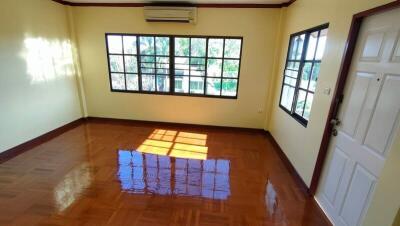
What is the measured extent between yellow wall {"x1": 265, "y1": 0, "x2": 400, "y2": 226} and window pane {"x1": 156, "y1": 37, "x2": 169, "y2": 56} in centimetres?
219

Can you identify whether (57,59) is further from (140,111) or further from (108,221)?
(108,221)

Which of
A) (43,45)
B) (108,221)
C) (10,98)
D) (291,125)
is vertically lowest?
(108,221)

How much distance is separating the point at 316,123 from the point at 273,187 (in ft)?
3.00

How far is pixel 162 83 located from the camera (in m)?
4.13

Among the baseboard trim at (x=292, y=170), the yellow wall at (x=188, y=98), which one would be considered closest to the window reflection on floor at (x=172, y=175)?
the baseboard trim at (x=292, y=170)

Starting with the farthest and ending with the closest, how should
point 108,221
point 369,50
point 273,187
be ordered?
1. point 273,187
2. point 108,221
3. point 369,50

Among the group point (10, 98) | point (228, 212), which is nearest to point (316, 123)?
point (228, 212)

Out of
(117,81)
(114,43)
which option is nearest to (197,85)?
(117,81)

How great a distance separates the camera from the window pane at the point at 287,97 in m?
3.06

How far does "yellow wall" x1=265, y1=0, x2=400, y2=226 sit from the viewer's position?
3.52 feet

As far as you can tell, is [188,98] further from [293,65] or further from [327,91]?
[327,91]

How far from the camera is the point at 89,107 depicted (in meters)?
4.45

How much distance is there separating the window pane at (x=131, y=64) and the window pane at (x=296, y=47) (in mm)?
2971

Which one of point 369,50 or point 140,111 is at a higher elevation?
point 369,50
